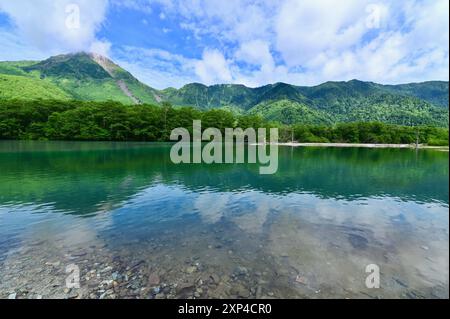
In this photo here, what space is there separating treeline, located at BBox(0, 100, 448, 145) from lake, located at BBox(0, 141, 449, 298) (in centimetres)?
7607

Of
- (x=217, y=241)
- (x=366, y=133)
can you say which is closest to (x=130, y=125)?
(x=217, y=241)

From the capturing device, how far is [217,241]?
1080cm

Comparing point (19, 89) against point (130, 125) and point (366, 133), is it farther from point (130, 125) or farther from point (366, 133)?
point (366, 133)

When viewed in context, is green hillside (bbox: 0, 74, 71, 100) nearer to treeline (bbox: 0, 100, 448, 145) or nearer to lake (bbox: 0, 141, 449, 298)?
treeline (bbox: 0, 100, 448, 145)

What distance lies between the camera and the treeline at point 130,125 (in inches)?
3418

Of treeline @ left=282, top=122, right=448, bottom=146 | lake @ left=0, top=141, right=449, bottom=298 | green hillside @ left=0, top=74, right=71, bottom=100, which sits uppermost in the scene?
green hillside @ left=0, top=74, right=71, bottom=100

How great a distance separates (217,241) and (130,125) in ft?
303

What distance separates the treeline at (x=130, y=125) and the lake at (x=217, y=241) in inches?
2995

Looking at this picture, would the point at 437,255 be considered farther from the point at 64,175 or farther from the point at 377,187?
the point at 64,175

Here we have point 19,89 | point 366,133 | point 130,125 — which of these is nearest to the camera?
point 130,125

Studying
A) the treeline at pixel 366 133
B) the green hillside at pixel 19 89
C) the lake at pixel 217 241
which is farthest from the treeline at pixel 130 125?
the lake at pixel 217 241

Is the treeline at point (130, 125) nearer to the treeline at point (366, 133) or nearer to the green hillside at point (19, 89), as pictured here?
the treeline at point (366, 133)

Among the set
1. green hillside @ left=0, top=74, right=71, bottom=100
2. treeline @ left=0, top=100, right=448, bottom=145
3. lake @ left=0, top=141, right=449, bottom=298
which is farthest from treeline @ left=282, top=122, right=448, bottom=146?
green hillside @ left=0, top=74, right=71, bottom=100

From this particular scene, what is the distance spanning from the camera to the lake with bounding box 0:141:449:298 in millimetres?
7344
